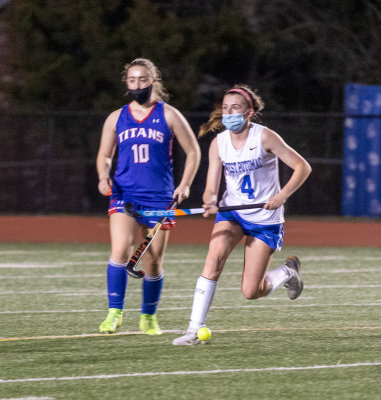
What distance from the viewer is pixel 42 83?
85.8 ft

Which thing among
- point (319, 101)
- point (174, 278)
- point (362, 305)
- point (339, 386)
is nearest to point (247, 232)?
point (339, 386)

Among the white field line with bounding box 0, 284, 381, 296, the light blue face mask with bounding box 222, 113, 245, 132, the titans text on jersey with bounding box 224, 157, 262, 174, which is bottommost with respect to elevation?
the white field line with bounding box 0, 284, 381, 296

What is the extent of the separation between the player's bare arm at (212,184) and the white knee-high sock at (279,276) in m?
1.13

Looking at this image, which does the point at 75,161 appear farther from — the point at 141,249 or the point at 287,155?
the point at 287,155

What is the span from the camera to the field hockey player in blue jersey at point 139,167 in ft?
26.4

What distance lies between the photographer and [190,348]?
741 centimetres

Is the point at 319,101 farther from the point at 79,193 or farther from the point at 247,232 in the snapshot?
the point at 247,232

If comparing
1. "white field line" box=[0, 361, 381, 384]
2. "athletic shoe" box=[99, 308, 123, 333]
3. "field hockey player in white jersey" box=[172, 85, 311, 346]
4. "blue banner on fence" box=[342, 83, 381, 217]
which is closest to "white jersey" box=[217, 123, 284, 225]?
"field hockey player in white jersey" box=[172, 85, 311, 346]

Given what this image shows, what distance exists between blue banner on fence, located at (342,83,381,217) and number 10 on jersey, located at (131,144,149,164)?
1625cm

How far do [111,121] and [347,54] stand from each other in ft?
76.4

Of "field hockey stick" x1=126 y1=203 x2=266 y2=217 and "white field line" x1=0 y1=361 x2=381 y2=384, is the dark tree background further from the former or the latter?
"white field line" x1=0 y1=361 x2=381 y2=384

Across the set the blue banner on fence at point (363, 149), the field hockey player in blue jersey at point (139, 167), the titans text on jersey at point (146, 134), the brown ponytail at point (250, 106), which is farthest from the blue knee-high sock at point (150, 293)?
the blue banner on fence at point (363, 149)

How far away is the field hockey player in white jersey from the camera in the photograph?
24.8 feet

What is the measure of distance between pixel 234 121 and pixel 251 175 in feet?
1.37
